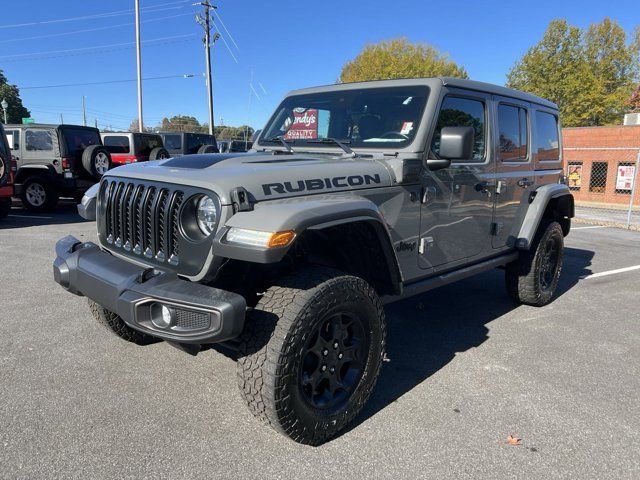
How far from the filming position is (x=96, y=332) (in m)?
3.93

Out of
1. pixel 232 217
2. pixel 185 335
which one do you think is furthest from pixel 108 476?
pixel 232 217

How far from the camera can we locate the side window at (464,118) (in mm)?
3376

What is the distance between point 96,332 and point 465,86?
11.5ft

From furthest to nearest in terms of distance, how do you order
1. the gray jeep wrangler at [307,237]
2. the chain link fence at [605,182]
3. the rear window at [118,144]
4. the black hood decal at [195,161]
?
the chain link fence at [605,182] → the rear window at [118,144] → the black hood decal at [195,161] → the gray jeep wrangler at [307,237]

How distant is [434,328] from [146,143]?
11.5 metres

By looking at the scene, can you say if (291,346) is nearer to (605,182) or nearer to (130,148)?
(130,148)

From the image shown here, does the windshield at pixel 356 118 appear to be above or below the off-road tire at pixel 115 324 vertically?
above

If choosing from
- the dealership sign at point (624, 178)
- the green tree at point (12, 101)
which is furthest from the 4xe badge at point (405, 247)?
the green tree at point (12, 101)

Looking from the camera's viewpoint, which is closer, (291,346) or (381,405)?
(291,346)

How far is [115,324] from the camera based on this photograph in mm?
3541

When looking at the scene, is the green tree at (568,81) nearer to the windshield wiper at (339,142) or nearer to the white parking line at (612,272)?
the white parking line at (612,272)

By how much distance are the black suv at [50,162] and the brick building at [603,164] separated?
1583 centimetres

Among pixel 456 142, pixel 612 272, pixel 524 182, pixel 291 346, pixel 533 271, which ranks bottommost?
pixel 612 272

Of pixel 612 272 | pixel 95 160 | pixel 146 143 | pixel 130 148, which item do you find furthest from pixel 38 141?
pixel 612 272
